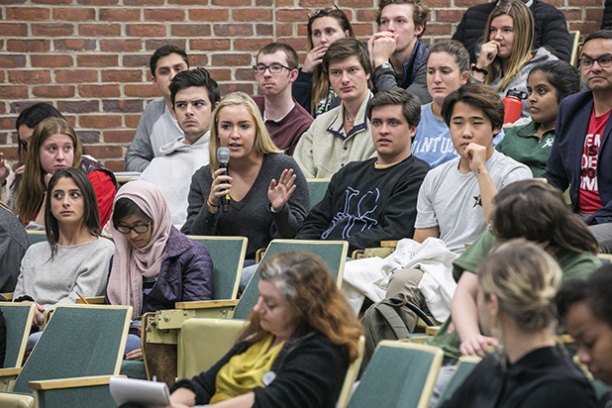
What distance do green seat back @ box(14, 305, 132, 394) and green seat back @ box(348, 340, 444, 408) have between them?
1.20 metres

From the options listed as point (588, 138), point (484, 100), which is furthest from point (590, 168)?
point (484, 100)

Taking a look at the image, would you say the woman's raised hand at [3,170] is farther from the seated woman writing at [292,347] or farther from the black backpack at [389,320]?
the seated woman writing at [292,347]

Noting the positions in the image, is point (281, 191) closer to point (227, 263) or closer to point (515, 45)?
point (227, 263)

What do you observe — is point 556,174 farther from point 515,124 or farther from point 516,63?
point 516,63

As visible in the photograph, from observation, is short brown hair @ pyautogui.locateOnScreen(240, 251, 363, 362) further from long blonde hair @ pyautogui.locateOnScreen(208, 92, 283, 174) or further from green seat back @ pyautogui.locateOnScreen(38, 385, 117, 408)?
long blonde hair @ pyautogui.locateOnScreen(208, 92, 283, 174)

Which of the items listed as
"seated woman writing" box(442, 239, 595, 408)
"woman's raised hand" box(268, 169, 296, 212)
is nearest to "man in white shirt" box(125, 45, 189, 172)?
"woman's raised hand" box(268, 169, 296, 212)

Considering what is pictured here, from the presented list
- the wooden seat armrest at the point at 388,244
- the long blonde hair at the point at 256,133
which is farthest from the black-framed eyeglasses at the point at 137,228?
the wooden seat armrest at the point at 388,244

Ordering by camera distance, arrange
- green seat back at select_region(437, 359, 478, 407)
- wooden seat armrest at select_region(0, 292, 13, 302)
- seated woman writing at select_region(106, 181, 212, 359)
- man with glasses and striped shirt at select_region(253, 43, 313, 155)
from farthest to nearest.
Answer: man with glasses and striped shirt at select_region(253, 43, 313, 155) → wooden seat armrest at select_region(0, 292, 13, 302) → seated woman writing at select_region(106, 181, 212, 359) → green seat back at select_region(437, 359, 478, 407)

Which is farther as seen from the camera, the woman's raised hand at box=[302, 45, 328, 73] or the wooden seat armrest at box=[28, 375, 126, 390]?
the woman's raised hand at box=[302, 45, 328, 73]

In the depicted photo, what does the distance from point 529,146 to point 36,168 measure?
236cm

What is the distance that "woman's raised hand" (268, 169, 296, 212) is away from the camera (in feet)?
15.6

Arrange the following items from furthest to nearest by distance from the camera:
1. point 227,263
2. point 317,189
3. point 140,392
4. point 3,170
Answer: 1. point 3,170
2. point 317,189
3. point 227,263
4. point 140,392

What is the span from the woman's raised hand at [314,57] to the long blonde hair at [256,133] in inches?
48.9

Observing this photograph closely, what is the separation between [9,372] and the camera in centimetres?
410
